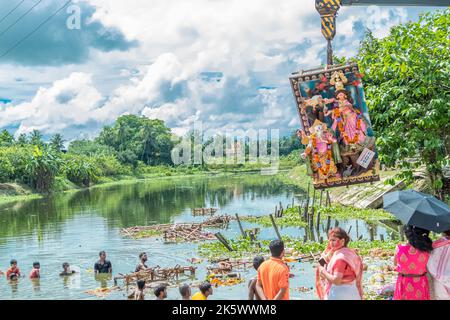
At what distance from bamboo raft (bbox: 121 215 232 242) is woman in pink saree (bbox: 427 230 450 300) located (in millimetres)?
15482

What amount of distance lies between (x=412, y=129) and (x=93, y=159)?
55.3m

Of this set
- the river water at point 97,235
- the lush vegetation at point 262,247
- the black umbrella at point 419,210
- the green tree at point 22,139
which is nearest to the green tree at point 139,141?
the green tree at point 22,139

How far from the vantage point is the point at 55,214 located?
31891mm

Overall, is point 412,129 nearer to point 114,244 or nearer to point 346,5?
point 346,5

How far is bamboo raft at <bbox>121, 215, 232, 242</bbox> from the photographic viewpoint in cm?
2075

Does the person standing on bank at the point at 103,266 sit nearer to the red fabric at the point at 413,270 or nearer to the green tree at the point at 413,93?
the green tree at the point at 413,93

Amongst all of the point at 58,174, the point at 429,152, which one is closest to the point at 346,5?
the point at 429,152

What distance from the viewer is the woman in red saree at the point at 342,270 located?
16.5ft

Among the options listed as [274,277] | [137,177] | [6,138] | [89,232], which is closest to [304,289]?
[274,277]

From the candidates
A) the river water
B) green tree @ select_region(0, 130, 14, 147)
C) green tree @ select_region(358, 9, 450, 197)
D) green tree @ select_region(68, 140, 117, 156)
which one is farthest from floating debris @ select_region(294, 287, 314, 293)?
green tree @ select_region(68, 140, 117, 156)

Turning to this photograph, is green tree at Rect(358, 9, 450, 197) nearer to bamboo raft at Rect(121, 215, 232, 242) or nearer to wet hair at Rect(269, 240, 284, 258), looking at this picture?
wet hair at Rect(269, 240, 284, 258)

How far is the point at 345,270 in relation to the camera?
5.07 metres

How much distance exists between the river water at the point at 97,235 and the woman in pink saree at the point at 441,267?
5.69m

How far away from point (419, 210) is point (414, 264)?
2.38 feet
